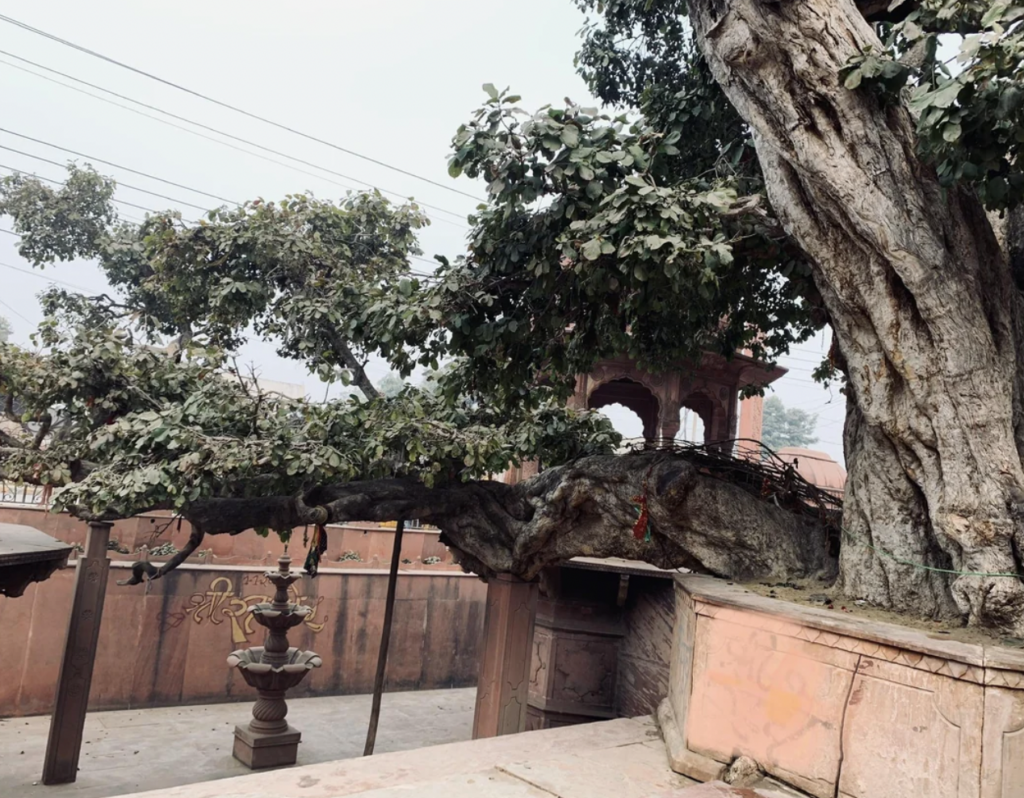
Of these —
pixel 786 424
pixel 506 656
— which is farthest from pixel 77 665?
pixel 786 424

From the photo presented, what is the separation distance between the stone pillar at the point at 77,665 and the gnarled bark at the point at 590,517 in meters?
2.81

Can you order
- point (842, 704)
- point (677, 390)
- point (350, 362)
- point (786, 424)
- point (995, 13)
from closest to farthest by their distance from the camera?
point (995, 13) < point (842, 704) < point (350, 362) < point (677, 390) < point (786, 424)

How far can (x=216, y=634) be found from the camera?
12406 millimetres

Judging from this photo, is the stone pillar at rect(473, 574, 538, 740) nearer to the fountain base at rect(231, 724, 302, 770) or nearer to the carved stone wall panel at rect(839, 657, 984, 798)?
the fountain base at rect(231, 724, 302, 770)

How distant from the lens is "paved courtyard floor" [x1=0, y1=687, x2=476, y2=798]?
8.98 metres

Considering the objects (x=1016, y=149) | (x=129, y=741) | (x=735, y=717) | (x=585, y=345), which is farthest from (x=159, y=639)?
(x=1016, y=149)

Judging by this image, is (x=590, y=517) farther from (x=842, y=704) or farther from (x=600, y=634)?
(x=600, y=634)

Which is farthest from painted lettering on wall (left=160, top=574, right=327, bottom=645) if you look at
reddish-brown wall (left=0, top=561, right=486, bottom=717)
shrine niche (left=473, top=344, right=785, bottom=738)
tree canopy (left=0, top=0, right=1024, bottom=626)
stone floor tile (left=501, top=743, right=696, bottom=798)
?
stone floor tile (left=501, top=743, right=696, bottom=798)

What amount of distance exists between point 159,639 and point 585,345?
8.89 m

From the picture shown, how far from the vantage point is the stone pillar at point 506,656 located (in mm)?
8102

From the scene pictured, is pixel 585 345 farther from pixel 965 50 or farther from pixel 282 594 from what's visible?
pixel 282 594

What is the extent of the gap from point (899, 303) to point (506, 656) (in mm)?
5406

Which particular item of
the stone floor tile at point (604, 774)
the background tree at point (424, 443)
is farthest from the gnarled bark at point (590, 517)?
the stone floor tile at point (604, 774)

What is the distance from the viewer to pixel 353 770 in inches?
165
